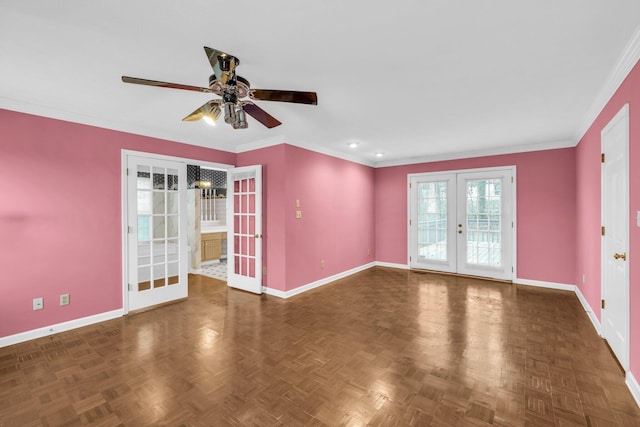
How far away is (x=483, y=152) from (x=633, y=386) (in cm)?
410

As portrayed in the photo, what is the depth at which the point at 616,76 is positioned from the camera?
90.3 inches

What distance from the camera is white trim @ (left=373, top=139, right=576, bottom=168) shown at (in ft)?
15.4

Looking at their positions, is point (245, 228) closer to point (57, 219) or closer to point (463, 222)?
point (57, 219)

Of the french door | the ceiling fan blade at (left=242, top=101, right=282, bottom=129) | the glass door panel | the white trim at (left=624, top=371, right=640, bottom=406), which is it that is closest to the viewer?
the white trim at (left=624, top=371, right=640, bottom=406)

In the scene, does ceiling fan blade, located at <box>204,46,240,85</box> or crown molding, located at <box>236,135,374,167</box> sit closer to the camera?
ceiling fan blade, located at <box>204,46,240,85</box>

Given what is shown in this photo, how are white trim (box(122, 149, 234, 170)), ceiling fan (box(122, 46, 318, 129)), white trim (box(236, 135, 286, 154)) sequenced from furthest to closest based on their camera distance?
white trim (box(236, 135, 286, 154)) < white trim (box(122, 149, 234, 170)) < ceiling fan (box(122, 46, 318, 129))

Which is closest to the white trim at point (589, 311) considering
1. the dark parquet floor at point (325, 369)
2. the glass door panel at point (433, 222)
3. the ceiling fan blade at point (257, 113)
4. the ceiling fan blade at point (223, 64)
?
the dark parquet floor at point (325, 369)

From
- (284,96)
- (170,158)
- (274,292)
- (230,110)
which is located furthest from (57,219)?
(284,96)

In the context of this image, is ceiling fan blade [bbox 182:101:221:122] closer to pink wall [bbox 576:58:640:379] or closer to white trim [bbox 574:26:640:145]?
white trim [bbox 574:26:640:145]

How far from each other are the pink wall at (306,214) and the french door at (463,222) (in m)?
1.33

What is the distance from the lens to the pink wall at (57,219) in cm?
288

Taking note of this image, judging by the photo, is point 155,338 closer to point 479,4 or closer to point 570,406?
point 570,406

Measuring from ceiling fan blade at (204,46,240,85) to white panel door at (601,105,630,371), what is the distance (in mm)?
2930

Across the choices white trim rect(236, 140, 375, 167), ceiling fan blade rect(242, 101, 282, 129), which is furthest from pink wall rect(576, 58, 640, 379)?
white trim rect(236, 140, 375, 167)
